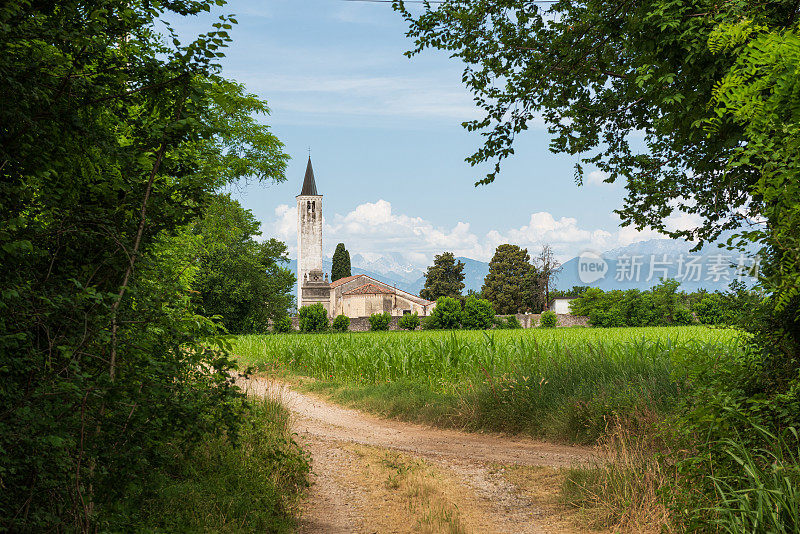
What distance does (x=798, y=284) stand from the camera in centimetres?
350

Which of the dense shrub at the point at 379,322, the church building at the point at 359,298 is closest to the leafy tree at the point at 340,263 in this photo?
the church building at the point at 359,298

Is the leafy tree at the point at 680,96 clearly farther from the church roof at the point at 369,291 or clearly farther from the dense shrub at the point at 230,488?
the church roof at the point at 369,291

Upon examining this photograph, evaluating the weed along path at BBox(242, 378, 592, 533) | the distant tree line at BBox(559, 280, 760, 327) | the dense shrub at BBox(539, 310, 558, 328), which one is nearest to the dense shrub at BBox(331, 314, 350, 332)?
the dense shrub at BBox(539, 310, 558, 328)

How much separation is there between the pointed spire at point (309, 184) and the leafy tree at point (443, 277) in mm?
30004

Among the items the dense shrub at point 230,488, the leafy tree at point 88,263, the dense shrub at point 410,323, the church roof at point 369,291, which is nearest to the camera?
the leafy tree at point 88,263

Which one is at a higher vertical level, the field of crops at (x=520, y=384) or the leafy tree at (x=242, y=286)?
the leafy tree at (x=242, y=286)

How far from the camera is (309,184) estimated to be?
99750 mm

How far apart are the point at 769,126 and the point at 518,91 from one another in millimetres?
5382

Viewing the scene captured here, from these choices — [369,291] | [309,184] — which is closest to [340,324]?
[369,291]

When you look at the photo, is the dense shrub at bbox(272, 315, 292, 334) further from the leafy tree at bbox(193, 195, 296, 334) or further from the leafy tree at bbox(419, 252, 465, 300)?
the leafy tree at bbox(419, 252, 465, 300)

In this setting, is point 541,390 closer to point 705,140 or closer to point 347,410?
point 347,410

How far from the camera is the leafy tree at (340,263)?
87.8m

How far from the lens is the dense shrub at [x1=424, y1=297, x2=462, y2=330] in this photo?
50.8 metres

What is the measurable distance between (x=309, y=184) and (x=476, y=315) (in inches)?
2246
